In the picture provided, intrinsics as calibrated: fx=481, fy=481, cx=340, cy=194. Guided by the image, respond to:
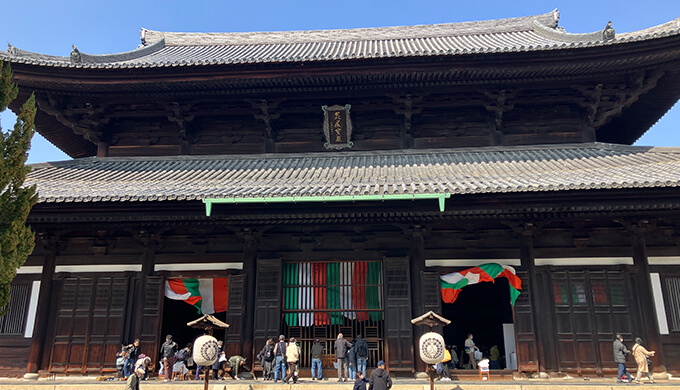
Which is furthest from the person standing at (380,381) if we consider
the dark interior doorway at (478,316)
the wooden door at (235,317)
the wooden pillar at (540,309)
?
the dark interior doorway at (478,316)

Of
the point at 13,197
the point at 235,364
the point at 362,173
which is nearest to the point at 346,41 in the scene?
the point at 362,173

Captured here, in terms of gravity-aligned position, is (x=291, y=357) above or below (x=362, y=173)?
below

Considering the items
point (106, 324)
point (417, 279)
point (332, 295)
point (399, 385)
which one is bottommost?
point (399, 385)

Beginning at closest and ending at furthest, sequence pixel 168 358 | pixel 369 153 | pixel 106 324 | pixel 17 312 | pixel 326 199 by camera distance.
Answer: pixel 326 199
pixel 168 358
pixel 106 324
pixel 17 312
pixel 369 153

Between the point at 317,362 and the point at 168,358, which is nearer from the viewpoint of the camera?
the point at 168,358

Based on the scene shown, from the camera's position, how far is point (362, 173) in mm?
13602

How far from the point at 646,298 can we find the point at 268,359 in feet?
31.6

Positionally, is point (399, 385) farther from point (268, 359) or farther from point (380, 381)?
point (268, 359)

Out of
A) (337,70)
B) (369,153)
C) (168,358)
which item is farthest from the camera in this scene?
(369,153)

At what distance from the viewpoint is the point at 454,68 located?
14078 millimetres

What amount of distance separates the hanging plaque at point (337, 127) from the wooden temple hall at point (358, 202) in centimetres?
6

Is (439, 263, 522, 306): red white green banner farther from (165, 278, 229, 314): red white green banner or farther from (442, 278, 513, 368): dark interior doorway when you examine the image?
(442, 278, 513, 368): dark interior doorway

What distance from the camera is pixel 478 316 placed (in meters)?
21.1

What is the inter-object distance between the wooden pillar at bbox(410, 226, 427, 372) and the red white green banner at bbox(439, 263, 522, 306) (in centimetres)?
63
